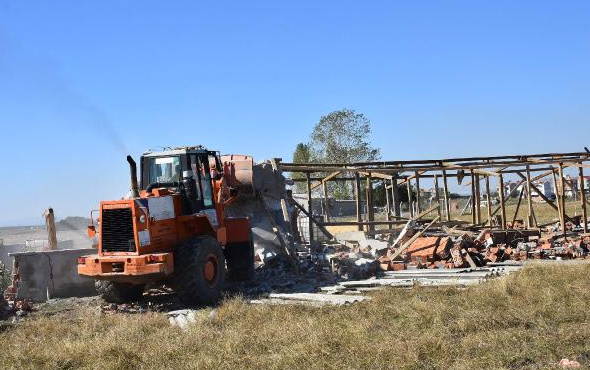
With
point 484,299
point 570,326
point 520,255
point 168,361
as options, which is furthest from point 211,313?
point 520,255

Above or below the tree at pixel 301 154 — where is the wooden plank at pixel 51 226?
below

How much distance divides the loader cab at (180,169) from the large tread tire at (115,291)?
1.93 metres

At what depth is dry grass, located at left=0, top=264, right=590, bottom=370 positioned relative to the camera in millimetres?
6730

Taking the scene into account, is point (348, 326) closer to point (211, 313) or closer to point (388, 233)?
point (211, 313)

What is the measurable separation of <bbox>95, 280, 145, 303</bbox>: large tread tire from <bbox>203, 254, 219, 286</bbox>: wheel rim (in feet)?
5.82

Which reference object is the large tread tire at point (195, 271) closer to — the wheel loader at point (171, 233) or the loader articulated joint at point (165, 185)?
the wheel loader at point (171, 233)

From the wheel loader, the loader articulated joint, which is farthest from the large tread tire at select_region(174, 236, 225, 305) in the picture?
the loader articulated joint

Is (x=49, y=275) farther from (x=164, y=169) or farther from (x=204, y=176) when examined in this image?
(x=204, y=176)

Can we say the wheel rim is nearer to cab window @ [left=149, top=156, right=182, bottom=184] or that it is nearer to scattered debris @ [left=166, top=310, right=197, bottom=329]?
scattered debris @ [left=166, top=310, right=197, bottom=329]

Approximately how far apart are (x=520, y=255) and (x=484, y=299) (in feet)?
22.8

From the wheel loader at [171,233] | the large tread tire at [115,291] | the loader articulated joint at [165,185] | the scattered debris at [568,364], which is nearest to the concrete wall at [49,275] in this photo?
the large tread tire at [115,291]

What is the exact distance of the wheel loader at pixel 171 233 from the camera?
11.2 m

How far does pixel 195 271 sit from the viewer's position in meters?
11.3

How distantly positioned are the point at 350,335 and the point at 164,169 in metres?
5.99
